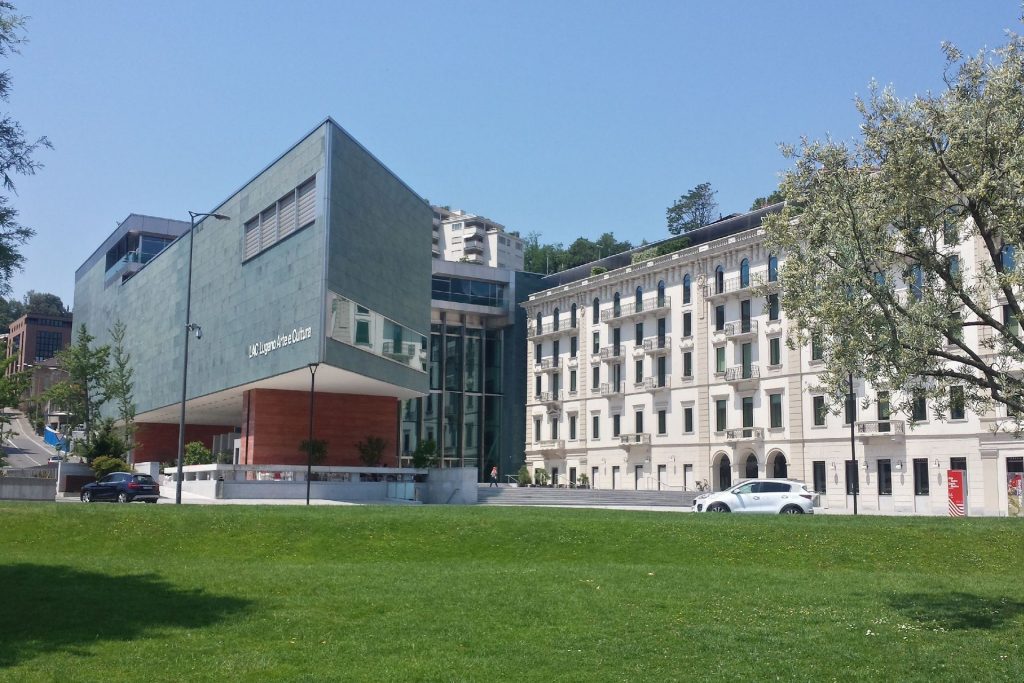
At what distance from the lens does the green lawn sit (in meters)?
11.4

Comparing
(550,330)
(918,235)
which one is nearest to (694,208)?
(550,330)

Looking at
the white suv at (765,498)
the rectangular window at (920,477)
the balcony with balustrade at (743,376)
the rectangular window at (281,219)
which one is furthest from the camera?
the balcony with balustrade at (743,376)

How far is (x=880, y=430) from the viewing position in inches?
2179

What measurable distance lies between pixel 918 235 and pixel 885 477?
44319 mm

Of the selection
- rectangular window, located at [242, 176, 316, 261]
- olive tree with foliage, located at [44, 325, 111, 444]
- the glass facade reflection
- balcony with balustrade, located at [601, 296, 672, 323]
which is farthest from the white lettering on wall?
the glass facade reflection

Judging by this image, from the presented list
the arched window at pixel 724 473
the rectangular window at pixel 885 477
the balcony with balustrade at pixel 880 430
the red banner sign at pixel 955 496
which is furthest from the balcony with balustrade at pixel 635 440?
the red banner sign at pixel 955 496

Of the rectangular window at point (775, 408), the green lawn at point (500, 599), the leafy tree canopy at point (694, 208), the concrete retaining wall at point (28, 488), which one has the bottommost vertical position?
the green lawn at point (500, 599)

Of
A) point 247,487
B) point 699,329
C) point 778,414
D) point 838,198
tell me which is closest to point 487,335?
point 699,329

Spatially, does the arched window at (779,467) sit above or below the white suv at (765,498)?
above

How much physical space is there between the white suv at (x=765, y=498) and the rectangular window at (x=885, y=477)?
20.8 m

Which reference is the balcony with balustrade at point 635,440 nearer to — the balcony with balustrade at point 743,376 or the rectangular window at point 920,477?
the balcony with balustrade at point 743,376

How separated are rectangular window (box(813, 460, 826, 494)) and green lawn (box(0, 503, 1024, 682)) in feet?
116

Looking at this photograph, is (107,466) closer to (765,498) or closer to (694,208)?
(765,498)

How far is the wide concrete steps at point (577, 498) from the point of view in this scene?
2013 inches
